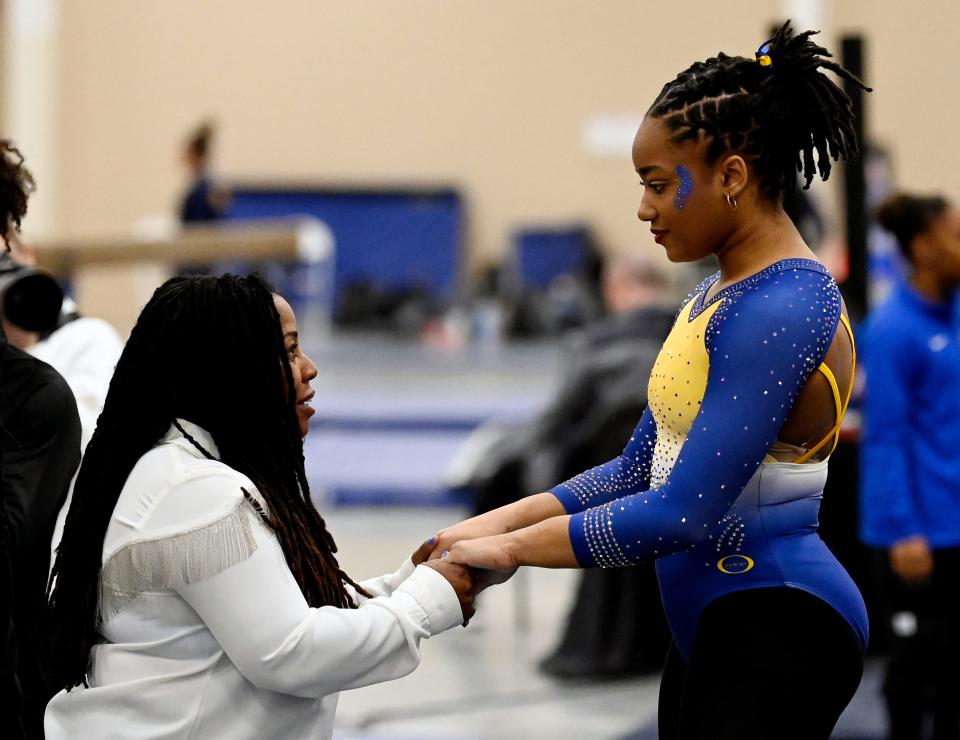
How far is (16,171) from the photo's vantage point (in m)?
1.97

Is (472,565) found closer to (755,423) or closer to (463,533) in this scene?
(463,533)

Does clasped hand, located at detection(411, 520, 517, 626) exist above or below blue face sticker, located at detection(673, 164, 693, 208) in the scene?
below

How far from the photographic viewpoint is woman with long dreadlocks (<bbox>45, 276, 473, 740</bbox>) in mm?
1562

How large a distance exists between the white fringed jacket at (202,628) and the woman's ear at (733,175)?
2.12 ft

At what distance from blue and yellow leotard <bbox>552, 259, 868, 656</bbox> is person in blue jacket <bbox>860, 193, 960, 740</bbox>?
6.14ft

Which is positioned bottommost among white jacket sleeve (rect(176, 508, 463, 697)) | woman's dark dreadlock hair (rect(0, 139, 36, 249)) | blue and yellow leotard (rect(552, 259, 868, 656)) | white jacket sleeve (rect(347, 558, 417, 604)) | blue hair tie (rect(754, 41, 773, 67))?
white jacket sleeve (rect(347, 558, 417, 604))

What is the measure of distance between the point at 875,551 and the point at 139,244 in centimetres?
441

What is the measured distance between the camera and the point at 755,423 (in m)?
1.57

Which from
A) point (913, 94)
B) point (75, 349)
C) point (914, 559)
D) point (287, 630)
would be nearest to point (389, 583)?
point (287, 630)

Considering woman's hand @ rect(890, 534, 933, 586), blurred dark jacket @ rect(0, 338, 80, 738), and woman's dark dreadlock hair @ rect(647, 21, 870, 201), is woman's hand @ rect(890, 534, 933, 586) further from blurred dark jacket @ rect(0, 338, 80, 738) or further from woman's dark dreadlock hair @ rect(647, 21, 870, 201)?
blurred dark jacket @ rect(0, 338, 80, 738)

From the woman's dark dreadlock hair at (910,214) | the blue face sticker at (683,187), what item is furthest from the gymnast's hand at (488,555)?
the woman's dark dreadlock hair at (910,214)

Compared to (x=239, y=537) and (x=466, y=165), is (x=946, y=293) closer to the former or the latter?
(x=239, y=537)

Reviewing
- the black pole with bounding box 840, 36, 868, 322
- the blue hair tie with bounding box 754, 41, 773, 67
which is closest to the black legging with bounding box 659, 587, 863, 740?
the blue hair tie with bounding box 754, 41, 773, 67

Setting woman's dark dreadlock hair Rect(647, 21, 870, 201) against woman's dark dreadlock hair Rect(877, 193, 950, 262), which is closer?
woman's dark dreadlock hair Rect(647, 21, 870, 201)
